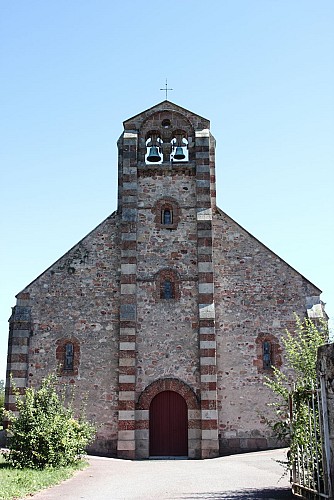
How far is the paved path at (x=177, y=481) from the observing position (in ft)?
34.8

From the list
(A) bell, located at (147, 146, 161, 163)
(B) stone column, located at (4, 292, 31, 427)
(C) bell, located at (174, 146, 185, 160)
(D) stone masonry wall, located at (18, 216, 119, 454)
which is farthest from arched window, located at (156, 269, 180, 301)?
(B) stone column, located at (4, 292, 31, 427)

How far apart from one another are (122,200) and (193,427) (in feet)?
29.9

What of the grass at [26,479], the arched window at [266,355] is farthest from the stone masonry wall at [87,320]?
the arched window at [266,355]

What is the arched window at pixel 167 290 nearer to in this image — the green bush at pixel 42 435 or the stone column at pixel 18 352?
the stone column at pixel 18 352

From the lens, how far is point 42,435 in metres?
14.4

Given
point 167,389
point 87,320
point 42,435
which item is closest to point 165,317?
point 167,389

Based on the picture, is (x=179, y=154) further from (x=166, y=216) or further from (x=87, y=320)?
(x=87, y=320)

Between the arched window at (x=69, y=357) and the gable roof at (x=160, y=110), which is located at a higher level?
the gable roof at (x=160, y=110)

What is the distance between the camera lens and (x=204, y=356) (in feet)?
65.0

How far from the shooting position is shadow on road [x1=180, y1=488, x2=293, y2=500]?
10133mm

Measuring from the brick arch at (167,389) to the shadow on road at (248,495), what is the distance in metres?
8.42

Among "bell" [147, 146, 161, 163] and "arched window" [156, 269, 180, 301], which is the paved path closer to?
"arched window" [156, 269, 180, 301]

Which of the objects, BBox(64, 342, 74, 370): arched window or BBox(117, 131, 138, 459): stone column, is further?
BBox(64, 342, 74, 370): arched window

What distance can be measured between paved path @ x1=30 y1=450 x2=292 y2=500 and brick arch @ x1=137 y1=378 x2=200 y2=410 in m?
2.06
